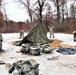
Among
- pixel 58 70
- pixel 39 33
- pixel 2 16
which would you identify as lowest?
Answer: pixel 58 70

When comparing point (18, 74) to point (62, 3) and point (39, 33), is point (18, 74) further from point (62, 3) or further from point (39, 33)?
point (62, 3)

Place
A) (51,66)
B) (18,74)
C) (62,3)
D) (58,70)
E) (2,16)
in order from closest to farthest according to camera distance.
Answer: (18,74) → (58,70) → (51,66) → (62,3) → (2,16)

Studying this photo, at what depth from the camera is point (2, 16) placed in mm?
39500

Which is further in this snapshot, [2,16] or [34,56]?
[2,16]

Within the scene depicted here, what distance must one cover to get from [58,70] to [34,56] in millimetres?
3286

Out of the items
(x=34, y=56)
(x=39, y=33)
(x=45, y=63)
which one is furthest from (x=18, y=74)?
(x=39, y=33)

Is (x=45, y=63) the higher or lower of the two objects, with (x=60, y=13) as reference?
lower

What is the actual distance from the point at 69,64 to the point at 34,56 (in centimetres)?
259

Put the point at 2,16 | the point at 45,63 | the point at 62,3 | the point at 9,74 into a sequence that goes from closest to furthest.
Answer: the point at 9,74 → the point at 45,63 → the point at 62,3 → the point at 2,16

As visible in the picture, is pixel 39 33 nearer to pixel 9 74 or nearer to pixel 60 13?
pixel 9 74

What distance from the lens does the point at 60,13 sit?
36.8 meters

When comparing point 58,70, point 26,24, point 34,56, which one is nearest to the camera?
point 58,70

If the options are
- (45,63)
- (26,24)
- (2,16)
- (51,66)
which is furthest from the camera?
(26,24)

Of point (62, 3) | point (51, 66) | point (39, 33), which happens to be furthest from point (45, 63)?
point (62, 3)
